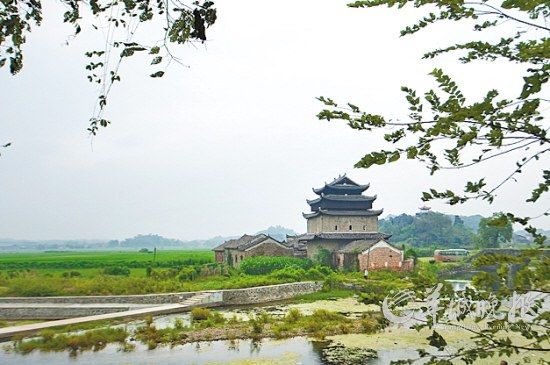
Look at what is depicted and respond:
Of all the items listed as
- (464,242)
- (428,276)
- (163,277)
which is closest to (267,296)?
(163,277)

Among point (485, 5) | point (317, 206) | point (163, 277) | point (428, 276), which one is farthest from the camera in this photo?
point (317, 206)

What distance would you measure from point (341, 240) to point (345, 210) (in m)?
1.79

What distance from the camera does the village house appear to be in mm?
23719

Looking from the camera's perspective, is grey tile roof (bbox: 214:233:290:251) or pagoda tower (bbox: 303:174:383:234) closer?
grey tile roof (bbox: 214:233:290:251)

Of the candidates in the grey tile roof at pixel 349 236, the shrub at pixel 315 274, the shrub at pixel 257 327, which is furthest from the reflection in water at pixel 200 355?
the grey tile roof at pixel 349 236

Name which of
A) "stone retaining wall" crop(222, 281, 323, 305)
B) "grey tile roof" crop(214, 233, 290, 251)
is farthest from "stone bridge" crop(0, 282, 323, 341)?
"grey tile roof" crop(214, 233, 290, 251)

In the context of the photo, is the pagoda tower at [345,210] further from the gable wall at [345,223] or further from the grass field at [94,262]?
the grass field at [94,262]

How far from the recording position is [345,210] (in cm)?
2703

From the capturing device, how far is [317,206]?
29.3 meters

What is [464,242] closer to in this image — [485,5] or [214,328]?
[214,328]

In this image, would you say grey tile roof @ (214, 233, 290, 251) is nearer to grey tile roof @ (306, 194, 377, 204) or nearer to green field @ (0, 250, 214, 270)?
grey tile roof @ (306, 194, 377, 204)

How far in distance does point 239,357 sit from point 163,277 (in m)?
12.5

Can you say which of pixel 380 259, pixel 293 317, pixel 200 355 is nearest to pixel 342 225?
pixel 380 259

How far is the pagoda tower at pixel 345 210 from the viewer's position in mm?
26594
